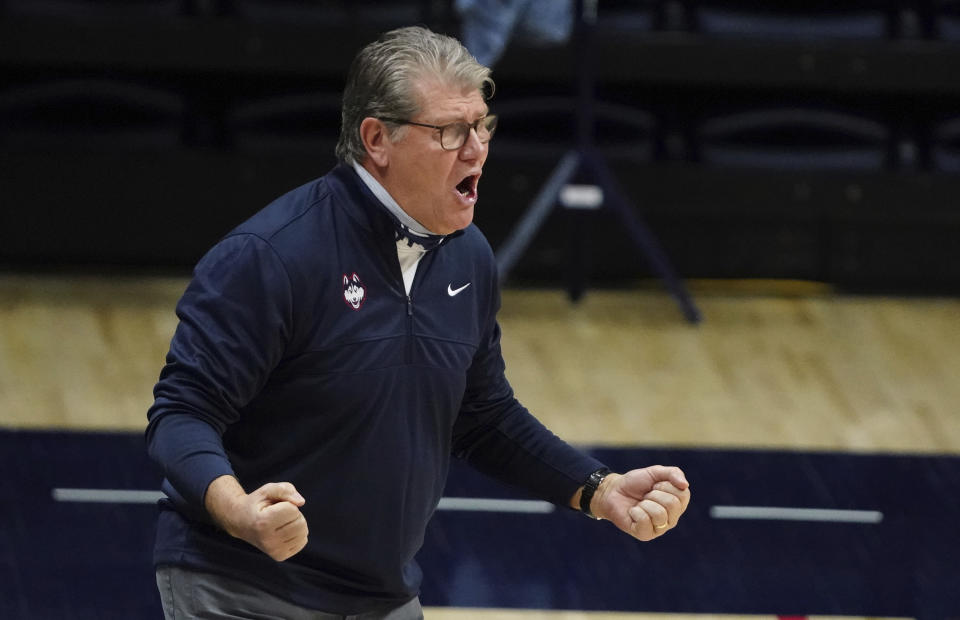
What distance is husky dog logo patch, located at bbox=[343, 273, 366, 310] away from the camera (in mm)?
2004

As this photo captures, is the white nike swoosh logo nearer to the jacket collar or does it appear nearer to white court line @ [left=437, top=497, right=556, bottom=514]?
the jacket collar

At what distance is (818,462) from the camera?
4711mm

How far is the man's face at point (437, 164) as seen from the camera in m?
1.98

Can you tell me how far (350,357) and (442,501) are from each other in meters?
2.33

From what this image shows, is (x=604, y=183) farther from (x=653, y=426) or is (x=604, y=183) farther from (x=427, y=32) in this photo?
(x=427, y=32)

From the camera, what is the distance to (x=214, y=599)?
6.59 ft

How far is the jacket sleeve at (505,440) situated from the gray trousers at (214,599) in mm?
404

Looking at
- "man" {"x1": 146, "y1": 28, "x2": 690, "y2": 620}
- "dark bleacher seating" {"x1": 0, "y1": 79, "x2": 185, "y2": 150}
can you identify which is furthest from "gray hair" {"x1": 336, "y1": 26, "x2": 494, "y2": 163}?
"dark bleacher seating" {"x1": 0, "y1": 79, "x2": 185, "y2": 150}

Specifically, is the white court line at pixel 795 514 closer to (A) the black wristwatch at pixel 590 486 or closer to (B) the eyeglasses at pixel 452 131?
(A) the black wristwatch at pixel 590 486

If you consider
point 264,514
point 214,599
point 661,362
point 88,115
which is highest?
point 264,514

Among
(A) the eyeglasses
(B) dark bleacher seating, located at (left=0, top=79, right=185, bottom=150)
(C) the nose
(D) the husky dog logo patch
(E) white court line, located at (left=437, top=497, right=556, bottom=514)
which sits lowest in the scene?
(E) white court line, located at (left=437, top=497, right=556, bottom=514)

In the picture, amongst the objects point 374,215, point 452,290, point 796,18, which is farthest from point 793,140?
point 374,215

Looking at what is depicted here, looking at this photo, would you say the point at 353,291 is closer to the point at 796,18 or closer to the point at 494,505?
the point at 494,505

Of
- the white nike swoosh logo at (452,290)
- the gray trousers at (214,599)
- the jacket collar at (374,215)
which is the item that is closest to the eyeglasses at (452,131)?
the jacket collar at (374,215)
